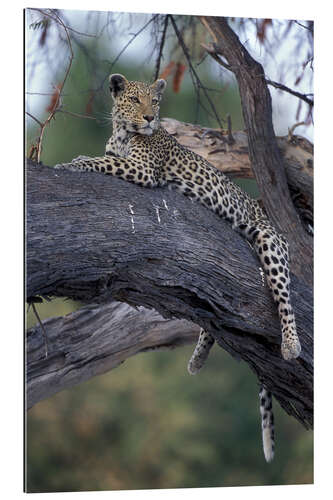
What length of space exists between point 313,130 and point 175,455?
187 cm

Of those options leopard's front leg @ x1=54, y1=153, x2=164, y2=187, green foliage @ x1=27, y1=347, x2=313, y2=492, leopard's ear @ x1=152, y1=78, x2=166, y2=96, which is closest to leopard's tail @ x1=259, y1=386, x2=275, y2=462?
green foliage @ x1=27, y1=347, x2=313, y2=492

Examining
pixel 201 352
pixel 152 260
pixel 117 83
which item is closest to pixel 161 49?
pixel 117 83

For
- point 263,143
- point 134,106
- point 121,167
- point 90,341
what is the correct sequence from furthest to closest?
point 263,143 < point 90,341 < point 134,106 < point 121,167

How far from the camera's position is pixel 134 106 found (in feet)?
12.4

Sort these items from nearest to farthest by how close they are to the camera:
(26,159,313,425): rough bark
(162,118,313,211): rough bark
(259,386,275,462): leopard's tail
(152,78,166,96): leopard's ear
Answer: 1. (26,159,313,425): rough bark
2. (152,78,166,96): leopard's ear
3. (259,386,275,462): leopard's tail
4. (162,118,313,211): rough bark

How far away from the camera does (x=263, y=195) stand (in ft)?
14.8

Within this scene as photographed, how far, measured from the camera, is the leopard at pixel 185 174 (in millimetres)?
3576

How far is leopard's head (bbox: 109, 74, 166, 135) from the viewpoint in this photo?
3.75m

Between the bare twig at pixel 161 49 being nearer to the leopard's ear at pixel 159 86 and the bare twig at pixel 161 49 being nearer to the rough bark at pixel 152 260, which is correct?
the leopard's ear at pixel 159 86

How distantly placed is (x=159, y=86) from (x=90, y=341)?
143cm

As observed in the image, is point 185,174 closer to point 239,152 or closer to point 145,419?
point 239,152

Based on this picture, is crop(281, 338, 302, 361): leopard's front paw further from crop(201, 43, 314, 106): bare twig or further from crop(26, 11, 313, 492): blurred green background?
crop(201, 43, 314, 106): bare twig

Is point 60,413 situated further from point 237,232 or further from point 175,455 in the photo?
point 237,232
